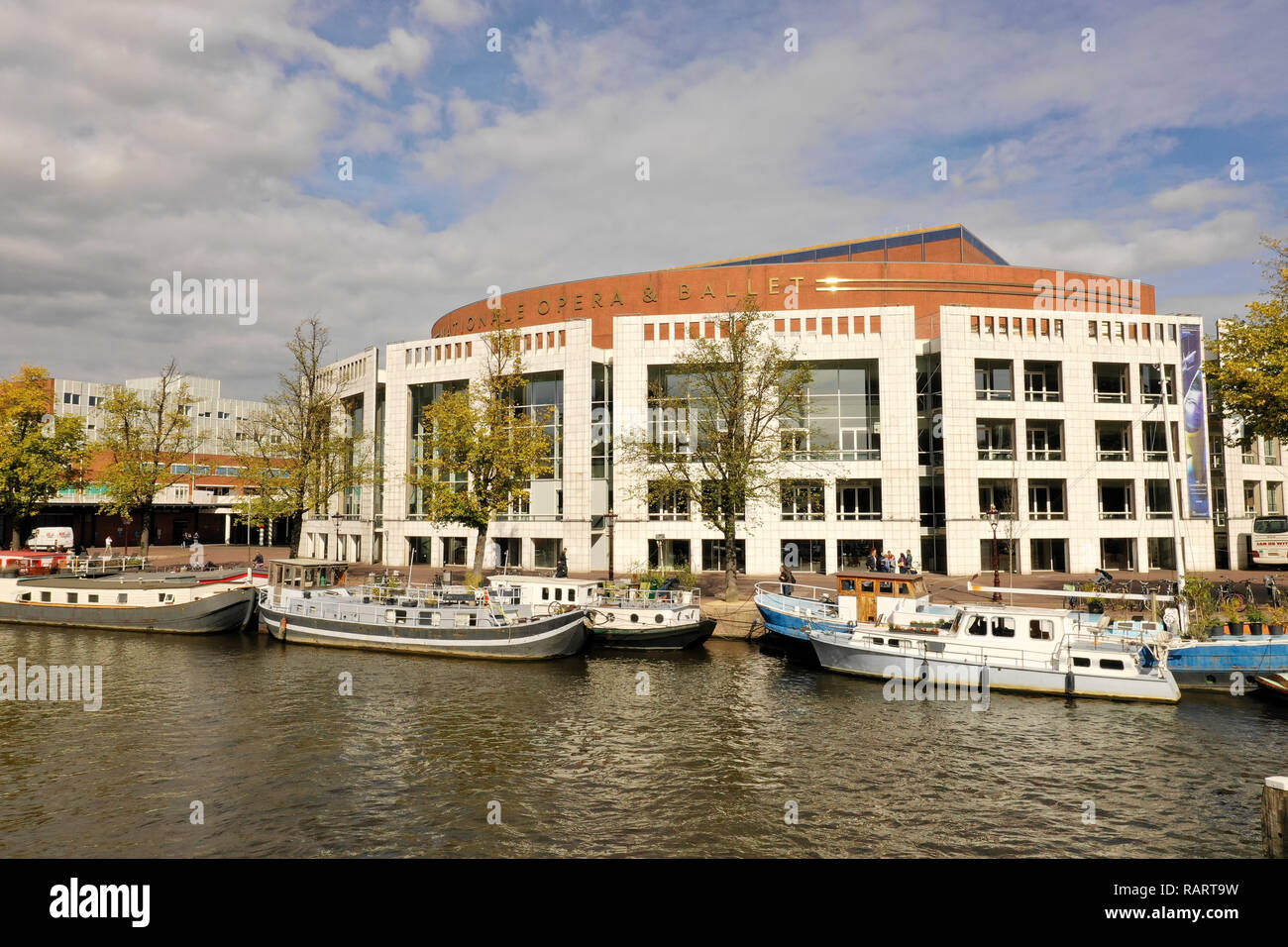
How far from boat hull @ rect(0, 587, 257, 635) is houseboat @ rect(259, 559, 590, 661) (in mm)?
1470

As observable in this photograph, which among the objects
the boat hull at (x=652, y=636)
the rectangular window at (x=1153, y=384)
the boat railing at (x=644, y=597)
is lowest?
the boat hull at (x=652, y=636)

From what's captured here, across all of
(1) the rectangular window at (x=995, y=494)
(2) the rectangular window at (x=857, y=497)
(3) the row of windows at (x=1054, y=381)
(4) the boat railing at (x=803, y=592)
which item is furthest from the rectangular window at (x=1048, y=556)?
(4) the boat railing at (x=803, y=592)

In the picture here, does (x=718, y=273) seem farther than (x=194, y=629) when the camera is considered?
Yes

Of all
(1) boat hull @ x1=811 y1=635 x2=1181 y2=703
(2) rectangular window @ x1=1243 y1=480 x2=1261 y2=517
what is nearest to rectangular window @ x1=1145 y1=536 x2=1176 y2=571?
(2) rectangular window @ x1=1243 y1=480 x2=1261 y2=517

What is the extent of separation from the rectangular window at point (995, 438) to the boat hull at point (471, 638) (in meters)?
33.0

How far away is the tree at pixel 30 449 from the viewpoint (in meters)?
52.3

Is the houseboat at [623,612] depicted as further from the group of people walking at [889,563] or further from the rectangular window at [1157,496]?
the rectangular window at [1157,496]

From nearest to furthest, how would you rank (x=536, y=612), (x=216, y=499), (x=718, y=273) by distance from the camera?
(x=536, y=612) → (x=718, y=273) → (x=216, y=499)

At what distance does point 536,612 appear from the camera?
31.0 m

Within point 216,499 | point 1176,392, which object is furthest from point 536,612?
point 216,499

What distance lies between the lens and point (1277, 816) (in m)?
10.6

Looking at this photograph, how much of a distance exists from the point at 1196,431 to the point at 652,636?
41579 mm
